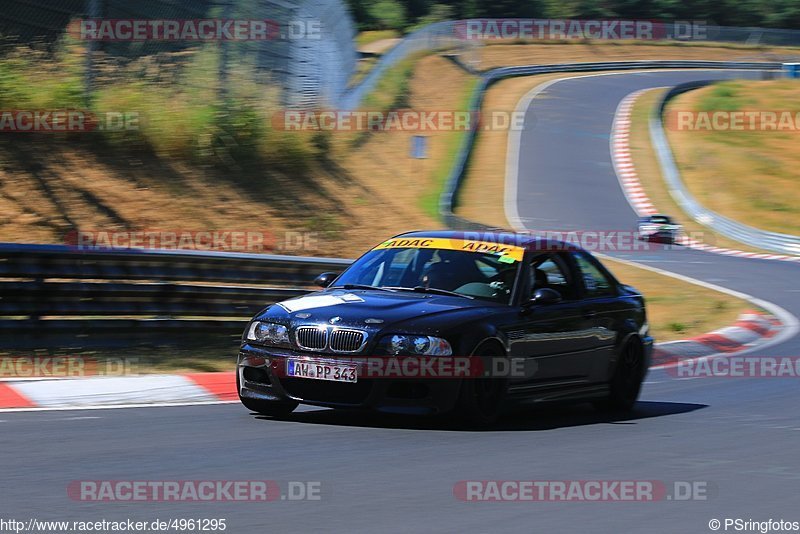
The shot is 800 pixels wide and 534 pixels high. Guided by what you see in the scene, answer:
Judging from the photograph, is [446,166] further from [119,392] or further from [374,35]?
[374,35]

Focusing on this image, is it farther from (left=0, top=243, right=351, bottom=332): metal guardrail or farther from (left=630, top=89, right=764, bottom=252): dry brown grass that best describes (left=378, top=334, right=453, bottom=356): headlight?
(left=630, top=89, right=764, bottom=252): dry brown grass

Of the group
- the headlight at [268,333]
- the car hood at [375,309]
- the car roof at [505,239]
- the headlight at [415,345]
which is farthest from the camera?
the car roof at [505,239]

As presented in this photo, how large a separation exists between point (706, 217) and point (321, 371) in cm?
2698

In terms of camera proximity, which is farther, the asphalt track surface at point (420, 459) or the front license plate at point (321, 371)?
the front license plate at point (321, 371)

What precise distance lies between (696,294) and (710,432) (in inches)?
455

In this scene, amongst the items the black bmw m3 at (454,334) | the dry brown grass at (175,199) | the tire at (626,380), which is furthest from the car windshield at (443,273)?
the dry brown grass at (175,199)

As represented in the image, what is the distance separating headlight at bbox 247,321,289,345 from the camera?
7.72 m

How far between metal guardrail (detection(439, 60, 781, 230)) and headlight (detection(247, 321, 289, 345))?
11.8 metres

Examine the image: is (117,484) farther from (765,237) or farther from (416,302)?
(765,237)

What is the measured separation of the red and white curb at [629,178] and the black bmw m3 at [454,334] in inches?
798

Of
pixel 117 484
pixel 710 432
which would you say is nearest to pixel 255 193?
pixel 710 432

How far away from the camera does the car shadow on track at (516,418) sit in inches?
311

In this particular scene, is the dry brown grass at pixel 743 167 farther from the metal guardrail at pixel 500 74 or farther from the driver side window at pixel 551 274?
the driver side window at pixel 551 274

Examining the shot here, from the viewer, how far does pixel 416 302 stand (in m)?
7.92
